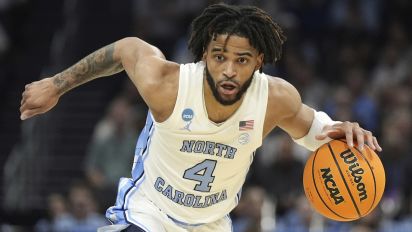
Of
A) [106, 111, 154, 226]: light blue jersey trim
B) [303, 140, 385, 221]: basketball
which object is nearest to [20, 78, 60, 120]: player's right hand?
[106, 111, 154, 226]: light blue jersey trim

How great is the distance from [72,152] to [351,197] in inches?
355

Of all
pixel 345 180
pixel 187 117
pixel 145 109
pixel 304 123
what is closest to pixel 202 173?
pixel 187 117

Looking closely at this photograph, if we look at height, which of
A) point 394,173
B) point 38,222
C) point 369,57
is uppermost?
point 369,57

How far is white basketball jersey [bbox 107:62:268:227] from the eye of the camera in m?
6.41

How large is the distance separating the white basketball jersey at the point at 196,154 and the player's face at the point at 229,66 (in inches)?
7.0

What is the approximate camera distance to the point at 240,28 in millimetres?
6309

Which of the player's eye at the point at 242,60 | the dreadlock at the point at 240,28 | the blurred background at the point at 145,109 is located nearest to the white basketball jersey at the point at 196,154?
the dreadlock at the point at 240,28

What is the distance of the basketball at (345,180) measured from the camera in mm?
6516

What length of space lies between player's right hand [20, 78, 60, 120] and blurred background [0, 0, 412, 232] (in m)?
4.48

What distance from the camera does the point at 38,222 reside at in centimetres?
1202

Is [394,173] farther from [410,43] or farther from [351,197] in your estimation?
[351,197]

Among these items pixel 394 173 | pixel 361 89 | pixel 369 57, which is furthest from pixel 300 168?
pixel 369 57

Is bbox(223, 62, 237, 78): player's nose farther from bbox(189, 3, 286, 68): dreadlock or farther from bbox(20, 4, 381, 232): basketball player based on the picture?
bbox(189, 3, 286, 68): dreadlock

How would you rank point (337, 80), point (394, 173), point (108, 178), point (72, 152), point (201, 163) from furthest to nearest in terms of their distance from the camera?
point (72, 152) < point (337, 80) < point (108, 178) < point (394, 173) < point (201, 163)
